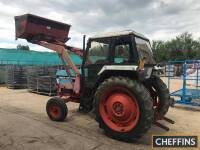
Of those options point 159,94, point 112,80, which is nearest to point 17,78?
point 159,94

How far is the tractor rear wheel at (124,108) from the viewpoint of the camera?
4.68 metres

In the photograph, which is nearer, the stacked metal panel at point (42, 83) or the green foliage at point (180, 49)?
the stacked metal panel at point (42, 83)

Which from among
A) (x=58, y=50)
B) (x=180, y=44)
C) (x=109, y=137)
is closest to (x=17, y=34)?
(x=58, y=50)

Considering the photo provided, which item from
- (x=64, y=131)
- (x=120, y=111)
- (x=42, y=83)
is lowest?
(x=64, y=131)

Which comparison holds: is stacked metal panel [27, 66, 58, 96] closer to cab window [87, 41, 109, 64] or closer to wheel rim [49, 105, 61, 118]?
wheel rim [49, 105, 61, 118]

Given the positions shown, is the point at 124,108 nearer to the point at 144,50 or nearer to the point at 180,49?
the point at 144,50

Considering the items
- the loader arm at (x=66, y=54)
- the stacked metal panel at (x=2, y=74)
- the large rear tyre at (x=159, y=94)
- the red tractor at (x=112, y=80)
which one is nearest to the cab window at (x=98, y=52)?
the red tractor at (x=112, y=80)

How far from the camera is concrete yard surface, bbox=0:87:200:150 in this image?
184 inches

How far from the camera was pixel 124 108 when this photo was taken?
16.2 ft

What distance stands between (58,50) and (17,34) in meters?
1.46

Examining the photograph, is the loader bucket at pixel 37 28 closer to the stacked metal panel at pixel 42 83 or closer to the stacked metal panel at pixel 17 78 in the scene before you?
the stacked metal panel at pixel 42 83

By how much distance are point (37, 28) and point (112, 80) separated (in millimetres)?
3268

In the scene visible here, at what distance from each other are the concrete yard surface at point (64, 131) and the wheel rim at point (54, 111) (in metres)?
0.22

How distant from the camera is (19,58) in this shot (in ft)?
88.4
